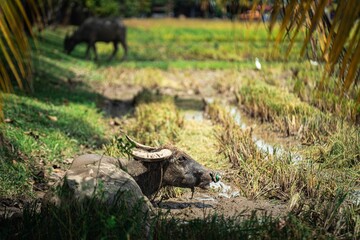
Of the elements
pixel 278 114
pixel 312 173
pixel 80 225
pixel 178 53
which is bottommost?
pixel 178 53

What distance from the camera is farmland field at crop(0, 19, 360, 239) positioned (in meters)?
3.90

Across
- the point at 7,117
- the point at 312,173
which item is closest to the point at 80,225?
the point at 312,173

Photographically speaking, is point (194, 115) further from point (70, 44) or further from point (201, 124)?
point (70, 44)

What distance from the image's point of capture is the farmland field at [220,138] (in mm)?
3900

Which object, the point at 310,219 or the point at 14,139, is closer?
the point at 310,219

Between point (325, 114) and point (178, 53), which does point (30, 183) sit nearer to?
point (325, 114)

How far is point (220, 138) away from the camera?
6.79 metres

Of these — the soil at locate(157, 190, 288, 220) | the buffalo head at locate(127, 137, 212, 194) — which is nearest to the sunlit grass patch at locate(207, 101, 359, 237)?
the soil at locate(157, 190, 288, 220)

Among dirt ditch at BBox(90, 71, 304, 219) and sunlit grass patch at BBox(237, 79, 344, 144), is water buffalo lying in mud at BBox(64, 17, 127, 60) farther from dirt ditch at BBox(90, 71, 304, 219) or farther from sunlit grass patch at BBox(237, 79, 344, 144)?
sunlit grass patch at BBox(237, 79, 344, 144)

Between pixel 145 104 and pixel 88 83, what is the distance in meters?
2.78

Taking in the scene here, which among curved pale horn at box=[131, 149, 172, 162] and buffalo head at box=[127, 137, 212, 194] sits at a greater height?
curved pale horn at box=[131, 149, 172, 162]

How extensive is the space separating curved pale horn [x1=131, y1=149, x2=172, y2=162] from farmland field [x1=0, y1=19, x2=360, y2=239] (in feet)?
1.30

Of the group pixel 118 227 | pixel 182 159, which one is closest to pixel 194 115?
pixel 182 159

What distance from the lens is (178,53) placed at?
1947cm
